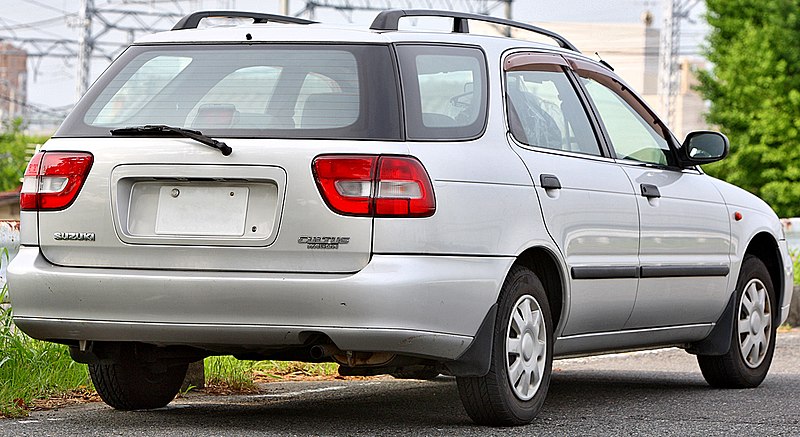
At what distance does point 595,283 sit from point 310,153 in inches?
67.7

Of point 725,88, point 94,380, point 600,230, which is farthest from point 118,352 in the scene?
point 725,88

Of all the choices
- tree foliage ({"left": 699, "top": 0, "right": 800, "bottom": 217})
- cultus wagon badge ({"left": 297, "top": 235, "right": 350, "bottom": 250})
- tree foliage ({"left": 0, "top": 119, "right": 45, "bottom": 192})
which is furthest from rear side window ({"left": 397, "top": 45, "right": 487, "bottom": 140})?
tree foliage ({"left": 699, "top": 0, "right": 800, "bottom": 217})

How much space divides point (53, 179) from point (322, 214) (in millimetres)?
1158

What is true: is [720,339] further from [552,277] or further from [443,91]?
[443,91]

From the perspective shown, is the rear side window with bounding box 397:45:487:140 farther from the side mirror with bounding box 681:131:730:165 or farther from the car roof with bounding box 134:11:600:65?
the side mirror with bounding box 681:131:730:165

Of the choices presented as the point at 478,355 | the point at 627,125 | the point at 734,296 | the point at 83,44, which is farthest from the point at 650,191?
the point at 83,44

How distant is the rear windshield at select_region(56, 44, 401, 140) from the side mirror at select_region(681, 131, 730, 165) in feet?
8.07

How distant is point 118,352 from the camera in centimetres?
619

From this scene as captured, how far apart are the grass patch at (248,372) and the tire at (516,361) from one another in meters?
1.98

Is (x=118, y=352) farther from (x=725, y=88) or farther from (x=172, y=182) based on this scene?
(x=725, y=88)

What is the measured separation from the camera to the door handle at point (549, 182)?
244 inches

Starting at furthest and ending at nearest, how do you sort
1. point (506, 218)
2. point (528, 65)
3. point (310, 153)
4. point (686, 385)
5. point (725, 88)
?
point (725, 88), point (686, 385), point (528, 65), point (506, 218), point (310, 153)

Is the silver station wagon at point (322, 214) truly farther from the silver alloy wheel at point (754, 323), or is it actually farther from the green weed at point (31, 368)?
the silver alloy wheel at point (754, 323)

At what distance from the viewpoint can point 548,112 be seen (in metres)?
6.64
